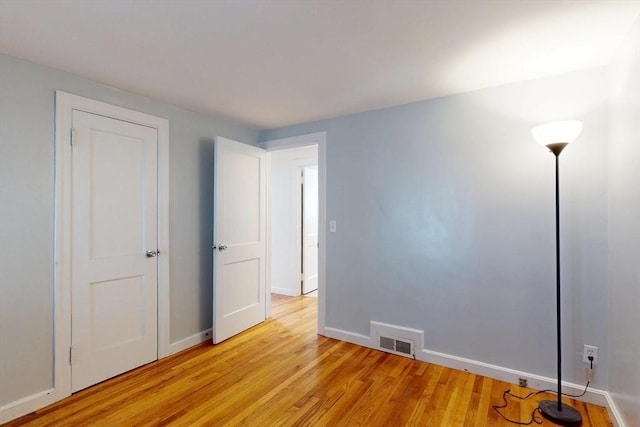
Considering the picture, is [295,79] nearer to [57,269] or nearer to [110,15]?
[110,15]

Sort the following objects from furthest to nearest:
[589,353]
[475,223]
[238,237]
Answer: [238,237] → [475,223] → [589,353]

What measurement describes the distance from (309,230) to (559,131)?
3666 mm

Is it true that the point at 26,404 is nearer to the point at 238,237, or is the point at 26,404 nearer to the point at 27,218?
the point at 27,218

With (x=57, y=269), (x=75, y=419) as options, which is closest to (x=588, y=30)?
(x=57, y=269)

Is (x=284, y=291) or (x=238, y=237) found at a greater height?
(x=238, y=237)

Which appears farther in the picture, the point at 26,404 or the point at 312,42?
the point at 26,404

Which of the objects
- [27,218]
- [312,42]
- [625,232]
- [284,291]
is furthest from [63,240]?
[625,232]

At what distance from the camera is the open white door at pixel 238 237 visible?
3.02m

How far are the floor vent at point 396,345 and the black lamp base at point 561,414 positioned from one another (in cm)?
96

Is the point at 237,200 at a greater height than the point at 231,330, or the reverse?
the point at 237,200

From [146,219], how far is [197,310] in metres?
1.04

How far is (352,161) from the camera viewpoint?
3047mm

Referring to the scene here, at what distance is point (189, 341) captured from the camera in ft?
9.63

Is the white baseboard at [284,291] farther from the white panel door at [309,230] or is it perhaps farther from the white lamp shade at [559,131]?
the white lamp shade at [559,131]
